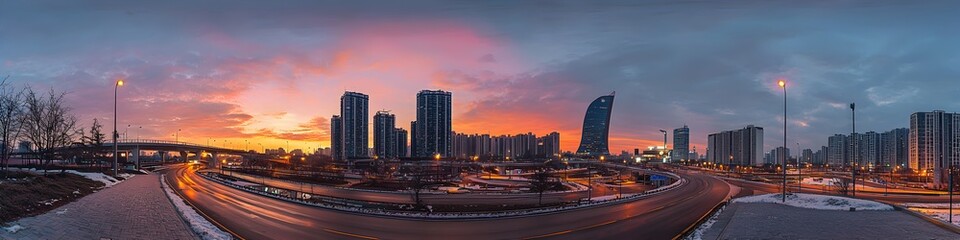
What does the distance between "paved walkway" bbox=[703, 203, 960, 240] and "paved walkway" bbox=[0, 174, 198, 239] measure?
2323 centimetres

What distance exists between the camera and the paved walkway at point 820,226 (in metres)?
20.4

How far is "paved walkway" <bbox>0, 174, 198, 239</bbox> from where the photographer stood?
1673 cm

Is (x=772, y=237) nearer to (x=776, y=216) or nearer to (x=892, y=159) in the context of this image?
(x=776, y=216)

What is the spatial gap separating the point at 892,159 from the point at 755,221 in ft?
669

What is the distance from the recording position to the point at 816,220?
25.5 metres

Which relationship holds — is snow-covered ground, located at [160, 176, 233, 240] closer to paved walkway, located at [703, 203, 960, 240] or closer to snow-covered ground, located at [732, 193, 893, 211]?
paved walkway, located at [703, 203, 960, 240]

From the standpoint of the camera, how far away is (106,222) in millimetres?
19844

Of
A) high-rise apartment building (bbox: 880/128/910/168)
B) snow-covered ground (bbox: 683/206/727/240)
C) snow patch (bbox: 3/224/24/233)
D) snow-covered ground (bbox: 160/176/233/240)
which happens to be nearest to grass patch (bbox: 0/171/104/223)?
snow patch (bbox: 3/224/24/233)

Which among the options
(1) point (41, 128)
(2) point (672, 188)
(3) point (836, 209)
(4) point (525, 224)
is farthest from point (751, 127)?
(1) point (41, 128)

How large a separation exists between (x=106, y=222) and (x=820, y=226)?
1290 inches

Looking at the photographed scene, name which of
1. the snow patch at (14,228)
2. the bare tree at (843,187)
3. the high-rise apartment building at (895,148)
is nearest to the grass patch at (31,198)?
the snow patch at (14,228)

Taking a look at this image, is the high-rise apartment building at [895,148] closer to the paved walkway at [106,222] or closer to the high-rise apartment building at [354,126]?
the high-rise apartment building at [354,126]

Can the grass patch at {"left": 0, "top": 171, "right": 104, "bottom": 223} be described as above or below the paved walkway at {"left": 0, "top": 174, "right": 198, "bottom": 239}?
above

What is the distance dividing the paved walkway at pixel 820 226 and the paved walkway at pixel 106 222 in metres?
23.2
